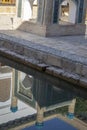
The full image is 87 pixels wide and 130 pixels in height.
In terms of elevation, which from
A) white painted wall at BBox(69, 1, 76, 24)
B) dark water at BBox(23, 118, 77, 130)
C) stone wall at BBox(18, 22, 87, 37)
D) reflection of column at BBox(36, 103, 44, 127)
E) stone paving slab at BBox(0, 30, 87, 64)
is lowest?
dark water at BBox(23, 118, 77, 130)

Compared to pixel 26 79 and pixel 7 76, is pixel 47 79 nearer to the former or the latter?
pixel 26 79

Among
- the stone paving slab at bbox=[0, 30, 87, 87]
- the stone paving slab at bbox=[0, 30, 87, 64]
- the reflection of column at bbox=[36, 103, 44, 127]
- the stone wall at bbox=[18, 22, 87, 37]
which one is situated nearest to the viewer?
the reflection of column at bbox=[36, 103, 44, 127]

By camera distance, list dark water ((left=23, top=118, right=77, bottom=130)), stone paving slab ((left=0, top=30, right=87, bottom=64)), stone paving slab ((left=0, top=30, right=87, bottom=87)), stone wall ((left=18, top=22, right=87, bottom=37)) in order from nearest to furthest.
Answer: dark water ((left=23, top=118, right=77, bottom=130)), stone paving slab ((left=0, top=30, right=87, bottom=87)), stone paving slab ((left=0, top=30, right=87, bottom=64)), stone wall ((left=18, top=22, right=87, bottom=37))

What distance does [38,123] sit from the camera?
7.46 metres

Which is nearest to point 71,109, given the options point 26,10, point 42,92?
point 42,92

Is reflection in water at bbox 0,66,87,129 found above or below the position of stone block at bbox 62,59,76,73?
below

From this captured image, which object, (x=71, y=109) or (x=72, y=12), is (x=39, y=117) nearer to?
(x=71, y=109)

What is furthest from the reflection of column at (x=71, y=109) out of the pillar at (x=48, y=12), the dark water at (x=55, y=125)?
the pillar at (x=48, y=12)

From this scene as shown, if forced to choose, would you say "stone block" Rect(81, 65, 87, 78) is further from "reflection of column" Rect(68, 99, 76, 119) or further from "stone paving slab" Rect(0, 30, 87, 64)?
"reflection of column" Rect(68, 99, 76, 119)

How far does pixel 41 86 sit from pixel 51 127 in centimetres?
328

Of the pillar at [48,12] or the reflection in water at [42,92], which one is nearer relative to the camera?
the reflection in water at [42,92]

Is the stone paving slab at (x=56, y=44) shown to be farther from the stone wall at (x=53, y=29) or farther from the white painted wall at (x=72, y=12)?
the white painted wall at (x=72, y=12)

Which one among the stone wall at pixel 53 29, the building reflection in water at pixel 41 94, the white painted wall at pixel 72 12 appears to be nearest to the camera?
the building reflection in water at pixel 41 94

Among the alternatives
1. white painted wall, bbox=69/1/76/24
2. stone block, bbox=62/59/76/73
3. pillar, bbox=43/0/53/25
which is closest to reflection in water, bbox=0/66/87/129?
stone block, bbox=62/59/76/73
